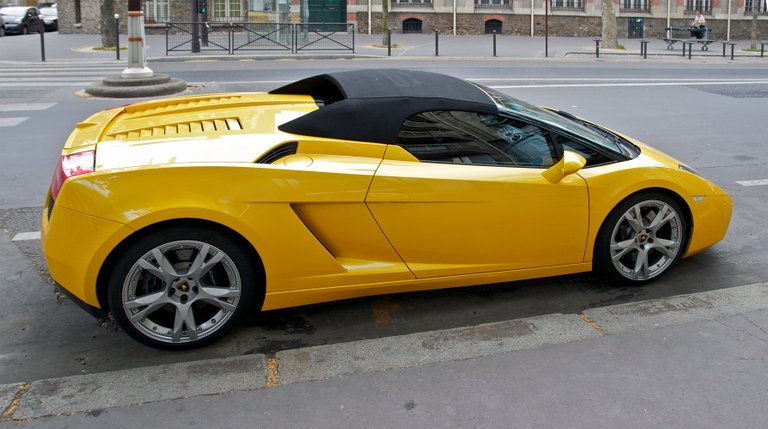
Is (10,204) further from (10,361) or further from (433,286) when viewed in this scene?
(433,286)

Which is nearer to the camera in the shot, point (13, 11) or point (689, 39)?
point (689, 39)

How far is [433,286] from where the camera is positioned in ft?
14.2

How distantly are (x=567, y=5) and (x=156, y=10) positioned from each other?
20010 millimetres

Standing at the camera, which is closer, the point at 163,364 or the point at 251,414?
the point at 251,414

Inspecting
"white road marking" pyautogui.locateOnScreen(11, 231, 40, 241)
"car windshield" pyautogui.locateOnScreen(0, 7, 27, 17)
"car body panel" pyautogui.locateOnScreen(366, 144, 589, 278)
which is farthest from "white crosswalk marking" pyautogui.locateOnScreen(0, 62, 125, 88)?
"car windshield" pyautogui.locateOnScreen(0, 7, 27, 17)

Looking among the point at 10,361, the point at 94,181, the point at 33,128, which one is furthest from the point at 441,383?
the point at 33,128

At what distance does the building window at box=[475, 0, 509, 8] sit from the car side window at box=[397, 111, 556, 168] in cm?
3313

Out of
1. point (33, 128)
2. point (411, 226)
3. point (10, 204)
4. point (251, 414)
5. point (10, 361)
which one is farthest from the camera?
point (33, 128)

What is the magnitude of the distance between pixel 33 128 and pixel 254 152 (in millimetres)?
7930

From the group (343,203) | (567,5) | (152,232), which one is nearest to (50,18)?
(567,5)

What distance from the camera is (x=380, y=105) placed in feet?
14.0

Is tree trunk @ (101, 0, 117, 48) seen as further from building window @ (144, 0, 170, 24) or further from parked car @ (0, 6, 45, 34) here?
parked car @ (0, 6, 45, 34)

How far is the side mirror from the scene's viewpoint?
432cm

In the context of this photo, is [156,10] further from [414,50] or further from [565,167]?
[565,167]
